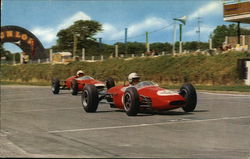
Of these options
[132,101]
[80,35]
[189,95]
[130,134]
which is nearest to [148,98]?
[132,101]

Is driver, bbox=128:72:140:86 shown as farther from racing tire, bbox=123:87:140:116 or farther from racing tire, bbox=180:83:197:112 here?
racing tire, bbox=180:83:197:112

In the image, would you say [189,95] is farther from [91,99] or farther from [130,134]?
[130,134]

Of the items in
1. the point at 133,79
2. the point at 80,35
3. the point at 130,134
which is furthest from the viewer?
the point at 80,35

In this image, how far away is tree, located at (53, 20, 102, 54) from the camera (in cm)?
9394

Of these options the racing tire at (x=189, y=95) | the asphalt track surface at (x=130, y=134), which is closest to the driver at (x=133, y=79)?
the asphalt track surface at (x=130, y=134)

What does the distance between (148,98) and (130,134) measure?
3.87 metres

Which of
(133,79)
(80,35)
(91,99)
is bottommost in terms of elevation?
(91,99)

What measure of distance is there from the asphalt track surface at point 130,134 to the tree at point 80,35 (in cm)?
7896

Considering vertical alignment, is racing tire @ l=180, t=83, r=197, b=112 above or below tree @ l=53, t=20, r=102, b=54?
below

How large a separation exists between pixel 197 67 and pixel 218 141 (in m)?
33.8

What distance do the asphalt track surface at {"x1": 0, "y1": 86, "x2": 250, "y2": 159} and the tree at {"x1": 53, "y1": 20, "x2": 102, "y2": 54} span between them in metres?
79.0

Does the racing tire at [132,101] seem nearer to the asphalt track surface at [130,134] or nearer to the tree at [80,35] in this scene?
the asphalt track surface at [130,134]

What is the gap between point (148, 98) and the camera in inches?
530

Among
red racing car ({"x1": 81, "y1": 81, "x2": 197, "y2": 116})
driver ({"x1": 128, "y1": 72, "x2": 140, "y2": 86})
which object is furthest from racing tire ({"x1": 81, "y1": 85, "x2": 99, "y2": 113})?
driver ({"x1": 128, "y1": 72, "x2": 140, "y2": 86})
